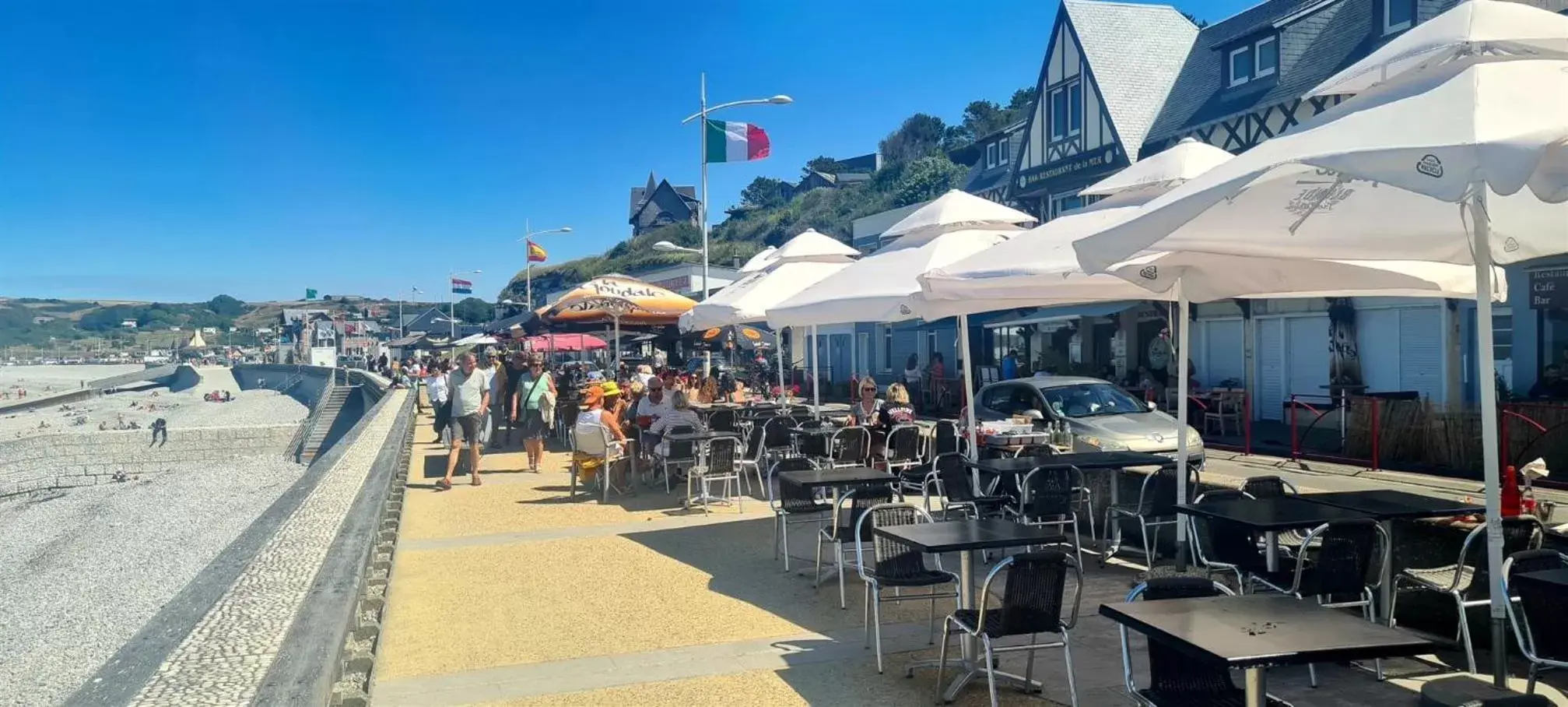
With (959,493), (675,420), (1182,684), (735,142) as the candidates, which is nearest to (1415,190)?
(1182,684)

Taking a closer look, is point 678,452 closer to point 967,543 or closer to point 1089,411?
point 1089,411

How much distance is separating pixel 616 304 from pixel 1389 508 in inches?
450

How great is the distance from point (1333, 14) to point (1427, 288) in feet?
51.2

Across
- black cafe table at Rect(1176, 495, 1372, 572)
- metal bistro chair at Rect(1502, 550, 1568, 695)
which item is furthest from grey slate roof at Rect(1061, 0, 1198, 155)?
metal bistro chair at Rect(1502, 550, 1568, 695)

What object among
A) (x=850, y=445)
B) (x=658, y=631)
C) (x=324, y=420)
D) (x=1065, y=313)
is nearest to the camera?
(x=658, y=631)

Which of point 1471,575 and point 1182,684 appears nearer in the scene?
point 1182,684

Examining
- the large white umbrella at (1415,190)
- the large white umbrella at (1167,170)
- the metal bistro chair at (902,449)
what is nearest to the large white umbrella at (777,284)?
the metal bistro chair at (902,449)

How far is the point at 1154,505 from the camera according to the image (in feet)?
23.6

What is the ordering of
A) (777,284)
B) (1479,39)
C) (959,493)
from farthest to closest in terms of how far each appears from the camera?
(777,284) < (959,493) < (1479,39)

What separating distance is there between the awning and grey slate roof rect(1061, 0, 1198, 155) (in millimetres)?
4001

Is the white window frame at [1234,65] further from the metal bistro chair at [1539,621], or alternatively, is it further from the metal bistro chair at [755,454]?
the metal bistro chair at [1539,621]

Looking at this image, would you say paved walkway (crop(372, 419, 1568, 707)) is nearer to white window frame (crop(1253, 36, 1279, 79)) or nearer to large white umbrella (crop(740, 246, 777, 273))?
large white umbrella (crop(740, 246, 777, 273))

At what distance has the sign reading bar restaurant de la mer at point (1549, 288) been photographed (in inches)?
530

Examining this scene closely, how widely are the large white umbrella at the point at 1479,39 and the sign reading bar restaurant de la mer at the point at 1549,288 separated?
11066 millimetres
